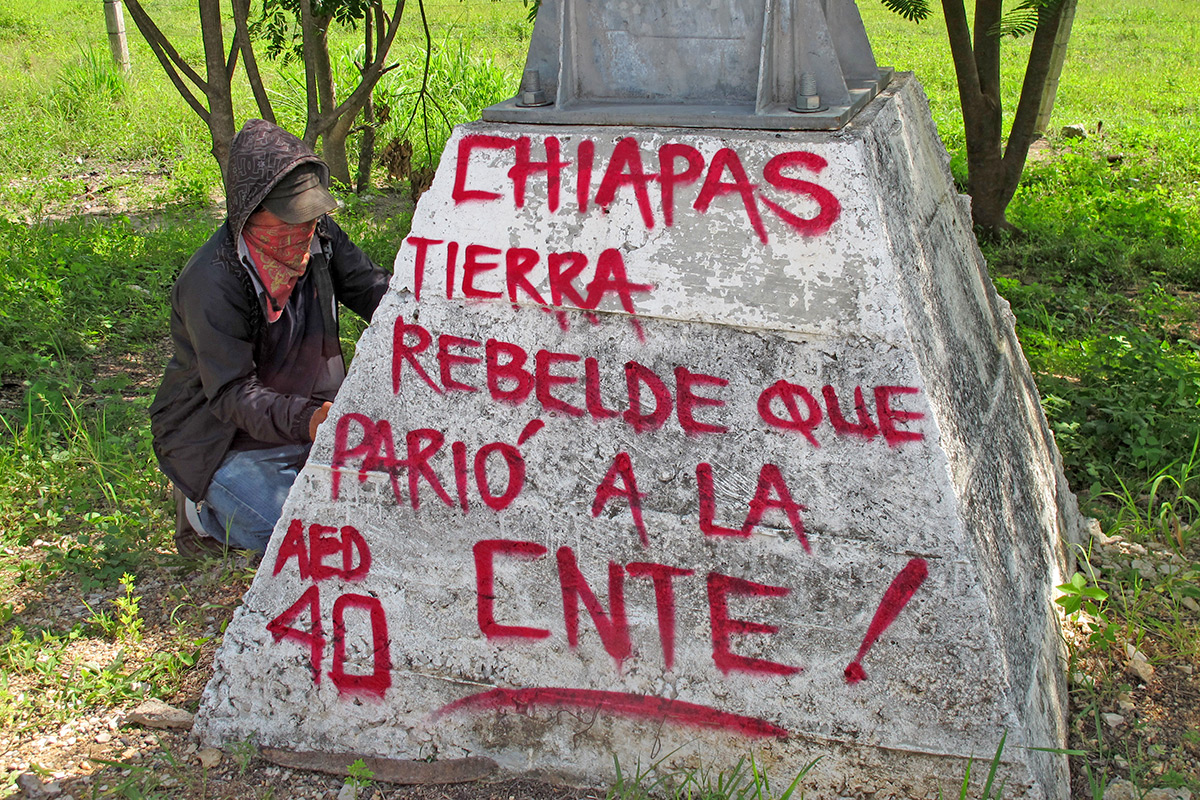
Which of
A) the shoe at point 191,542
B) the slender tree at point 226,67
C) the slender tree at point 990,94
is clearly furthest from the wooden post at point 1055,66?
the shoe at point 191,542

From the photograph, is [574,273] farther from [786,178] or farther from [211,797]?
[211,797]

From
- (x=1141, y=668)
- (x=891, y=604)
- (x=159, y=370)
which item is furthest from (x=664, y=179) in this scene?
(x=159, y=370)

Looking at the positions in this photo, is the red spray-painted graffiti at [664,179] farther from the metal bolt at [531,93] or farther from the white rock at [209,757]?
the white rock at [209,757]

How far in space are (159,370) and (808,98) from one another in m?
3.55

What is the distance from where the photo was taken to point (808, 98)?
1946mm

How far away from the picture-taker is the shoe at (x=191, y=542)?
3129 millimetres

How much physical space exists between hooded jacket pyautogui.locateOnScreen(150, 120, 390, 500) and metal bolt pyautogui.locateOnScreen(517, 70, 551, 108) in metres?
0.79

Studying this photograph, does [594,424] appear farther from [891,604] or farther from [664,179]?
[891,604]

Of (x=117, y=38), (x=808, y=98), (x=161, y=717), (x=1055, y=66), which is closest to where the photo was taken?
(x=808, y=98)

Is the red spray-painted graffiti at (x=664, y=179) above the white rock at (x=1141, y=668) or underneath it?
above

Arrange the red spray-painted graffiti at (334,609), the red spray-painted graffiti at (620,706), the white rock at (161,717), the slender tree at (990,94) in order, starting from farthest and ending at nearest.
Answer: the slender tree at (990,94) → the white rock at (161,717) → the red spray-painted graffiti at (334,609) → the red spray-painted graffiti at (620,706)

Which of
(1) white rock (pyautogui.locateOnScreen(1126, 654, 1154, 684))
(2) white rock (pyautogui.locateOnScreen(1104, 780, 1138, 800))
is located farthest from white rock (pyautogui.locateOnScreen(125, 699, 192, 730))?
(1) white rock (pyautogui.locateOnScreen(1126, 654, 1154, 684))

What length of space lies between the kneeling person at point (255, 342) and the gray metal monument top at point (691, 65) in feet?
2.80

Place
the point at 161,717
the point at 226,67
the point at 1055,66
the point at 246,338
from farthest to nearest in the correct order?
the point at 1055,66, the point at 226,67, the point at 246,338, the point at 161,717
